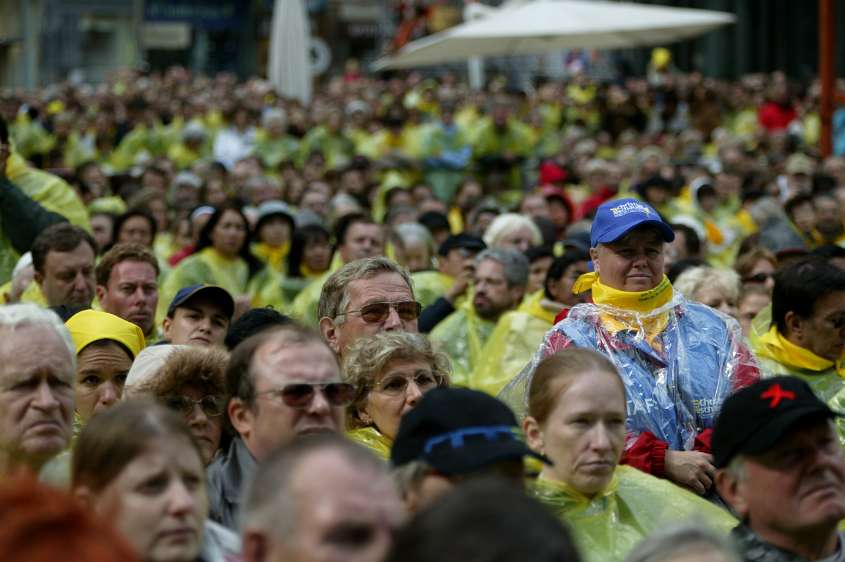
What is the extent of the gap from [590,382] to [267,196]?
11.1 m

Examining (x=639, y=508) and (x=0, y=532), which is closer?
(x=0, y=532)

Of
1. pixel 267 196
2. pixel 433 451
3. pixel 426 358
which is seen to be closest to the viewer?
pixel 433 451

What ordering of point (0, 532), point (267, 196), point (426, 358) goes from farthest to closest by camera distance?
point (267, 196), point (426, 358), point (0, 532)

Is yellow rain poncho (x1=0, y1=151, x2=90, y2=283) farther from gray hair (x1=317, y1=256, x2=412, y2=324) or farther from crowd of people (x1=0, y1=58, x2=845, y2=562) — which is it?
gray hair (x1=317, y1=256, x2=412, y2=324)

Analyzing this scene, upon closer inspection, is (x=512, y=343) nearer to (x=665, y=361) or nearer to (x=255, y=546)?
(x=665, y=361)

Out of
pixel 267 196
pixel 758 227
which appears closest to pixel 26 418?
pixel 758 227

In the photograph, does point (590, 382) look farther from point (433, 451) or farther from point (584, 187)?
point (584, 187)

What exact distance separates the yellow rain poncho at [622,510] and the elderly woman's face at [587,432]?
0.06 meters

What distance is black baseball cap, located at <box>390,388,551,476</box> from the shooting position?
3.76 m

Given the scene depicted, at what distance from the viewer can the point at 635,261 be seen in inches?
225

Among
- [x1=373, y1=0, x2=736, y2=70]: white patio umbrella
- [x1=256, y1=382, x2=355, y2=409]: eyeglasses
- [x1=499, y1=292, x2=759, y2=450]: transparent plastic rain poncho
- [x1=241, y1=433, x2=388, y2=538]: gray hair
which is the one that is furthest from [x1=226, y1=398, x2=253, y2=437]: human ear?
[x1=373, y1=0, x2=736, y2=70]: white patio umbrella

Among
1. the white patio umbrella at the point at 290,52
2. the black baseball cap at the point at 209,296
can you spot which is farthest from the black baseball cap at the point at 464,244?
the white patio umbrella at the point at 290,52

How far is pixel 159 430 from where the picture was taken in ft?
11.9

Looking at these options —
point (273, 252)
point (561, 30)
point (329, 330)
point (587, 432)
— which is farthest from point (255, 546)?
point (561, 30)
